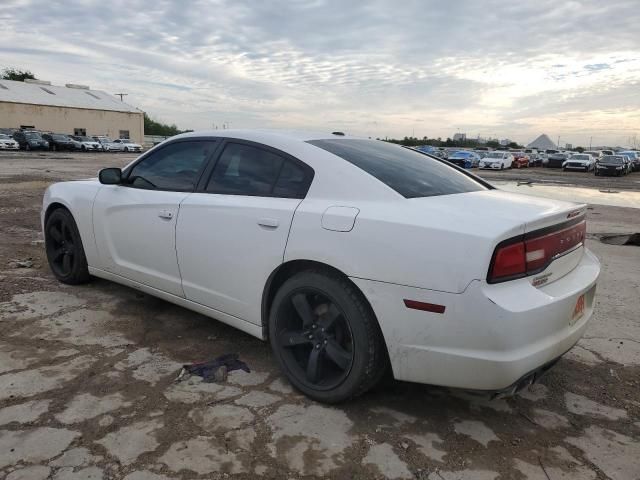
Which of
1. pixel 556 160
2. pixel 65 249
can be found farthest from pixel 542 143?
pixel 65 249

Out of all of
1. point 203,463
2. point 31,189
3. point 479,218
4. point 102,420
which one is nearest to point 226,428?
point 203,463

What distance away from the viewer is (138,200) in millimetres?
3896

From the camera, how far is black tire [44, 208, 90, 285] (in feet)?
15.1

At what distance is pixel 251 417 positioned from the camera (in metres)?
2.74

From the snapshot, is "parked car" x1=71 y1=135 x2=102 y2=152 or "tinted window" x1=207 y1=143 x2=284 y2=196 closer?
"tinted window" x1=207 y1=143 x2=284 y2=196

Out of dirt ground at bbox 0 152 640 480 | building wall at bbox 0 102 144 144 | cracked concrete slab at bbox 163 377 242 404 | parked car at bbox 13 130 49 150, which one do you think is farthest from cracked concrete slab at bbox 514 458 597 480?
building wall at bbox 0 102 144 144

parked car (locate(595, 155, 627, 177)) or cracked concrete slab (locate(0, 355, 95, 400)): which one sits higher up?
parked car (locate(595, 155, 627, 177))

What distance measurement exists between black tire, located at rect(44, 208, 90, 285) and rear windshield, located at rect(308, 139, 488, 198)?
101 inches

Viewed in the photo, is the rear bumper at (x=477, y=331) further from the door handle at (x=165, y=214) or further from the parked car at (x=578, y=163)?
the parked car at (x=578, y=163)

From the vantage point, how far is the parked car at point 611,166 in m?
36.6

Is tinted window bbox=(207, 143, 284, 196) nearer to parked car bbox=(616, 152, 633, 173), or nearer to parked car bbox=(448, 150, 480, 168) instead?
parked car bbox=(448, 150, 480, 168)

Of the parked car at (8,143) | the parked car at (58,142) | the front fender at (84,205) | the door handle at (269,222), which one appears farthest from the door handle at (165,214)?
the parked car at (58,142)

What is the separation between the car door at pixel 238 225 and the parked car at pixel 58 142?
4380 centimetres

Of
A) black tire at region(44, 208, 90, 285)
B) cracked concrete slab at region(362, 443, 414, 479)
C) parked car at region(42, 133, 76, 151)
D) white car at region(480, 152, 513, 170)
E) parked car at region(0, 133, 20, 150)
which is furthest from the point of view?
parked car at region(42, 133, 76, 151)
